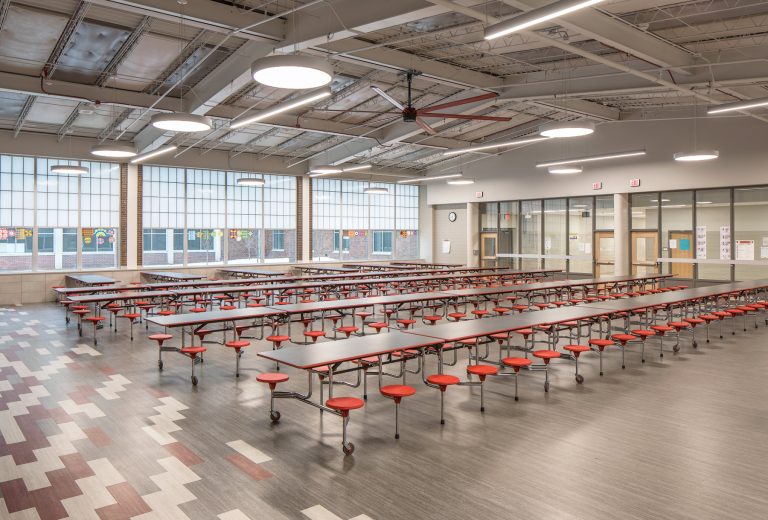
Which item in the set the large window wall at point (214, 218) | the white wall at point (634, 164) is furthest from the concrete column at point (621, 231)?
the large window wall at point (214, 218)

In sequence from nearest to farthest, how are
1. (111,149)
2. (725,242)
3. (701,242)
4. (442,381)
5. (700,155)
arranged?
(442,381) → (111,149) → (700,155) → (725,242) → (701,242)

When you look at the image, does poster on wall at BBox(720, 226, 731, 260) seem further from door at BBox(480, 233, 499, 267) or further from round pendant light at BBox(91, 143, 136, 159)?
round pendant light at BBox(91, 143, 136, 159)

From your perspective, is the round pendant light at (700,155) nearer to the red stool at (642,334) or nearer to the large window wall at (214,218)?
the red stool at (642,334)

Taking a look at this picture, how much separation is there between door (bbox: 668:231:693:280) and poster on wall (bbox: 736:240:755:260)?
106 centimetres

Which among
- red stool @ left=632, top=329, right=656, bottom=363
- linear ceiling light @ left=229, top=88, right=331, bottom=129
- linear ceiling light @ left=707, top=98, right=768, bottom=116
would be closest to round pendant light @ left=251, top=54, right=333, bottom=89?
linear ceiling light @ left=229, top=88, right=331, bottom=129

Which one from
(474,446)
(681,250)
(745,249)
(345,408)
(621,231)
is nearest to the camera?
(345,408)

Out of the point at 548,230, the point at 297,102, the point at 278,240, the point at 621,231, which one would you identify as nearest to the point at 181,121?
the point at 297,102

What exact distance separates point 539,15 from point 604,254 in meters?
12.5

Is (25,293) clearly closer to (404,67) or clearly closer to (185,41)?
(185,41)

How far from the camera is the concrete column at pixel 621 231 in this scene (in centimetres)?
1535

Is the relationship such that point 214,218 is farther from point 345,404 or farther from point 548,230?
point 345,404

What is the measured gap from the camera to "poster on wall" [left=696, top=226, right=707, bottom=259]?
14.0 metres

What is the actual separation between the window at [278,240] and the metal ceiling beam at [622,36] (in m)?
12.6

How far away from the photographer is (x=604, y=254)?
52.7ft
